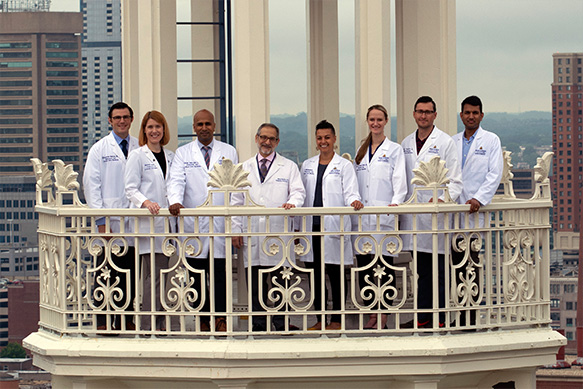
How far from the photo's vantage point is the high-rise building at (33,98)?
139 m

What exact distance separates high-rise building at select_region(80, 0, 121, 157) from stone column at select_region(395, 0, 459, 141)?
12388cm

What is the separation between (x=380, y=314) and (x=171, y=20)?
153 inches

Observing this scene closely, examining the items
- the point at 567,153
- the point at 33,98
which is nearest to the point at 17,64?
the point at 33,98

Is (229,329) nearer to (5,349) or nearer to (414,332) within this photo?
(414,332)

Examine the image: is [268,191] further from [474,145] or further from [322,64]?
[322,64]

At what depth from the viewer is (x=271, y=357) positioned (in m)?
8.14

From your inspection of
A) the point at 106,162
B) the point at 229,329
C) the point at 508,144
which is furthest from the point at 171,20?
the point at 508,144

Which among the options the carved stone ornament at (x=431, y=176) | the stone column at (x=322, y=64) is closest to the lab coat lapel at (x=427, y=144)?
the carved stone ornament at (x=431, y=176)

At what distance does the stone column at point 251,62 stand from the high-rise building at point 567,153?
137 m

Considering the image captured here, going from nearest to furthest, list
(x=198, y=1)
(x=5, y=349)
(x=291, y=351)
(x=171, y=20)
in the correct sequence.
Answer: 1. (x=291, y=351)
2. (x=171, y=20)
3. (x=198, y=1)
4. (x=5, y=349)

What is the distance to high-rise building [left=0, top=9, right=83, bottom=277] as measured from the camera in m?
139

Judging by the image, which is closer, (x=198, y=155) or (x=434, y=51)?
(x=198, y=155)

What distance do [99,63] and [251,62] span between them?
449 ft

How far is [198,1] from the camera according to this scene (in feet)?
42.5
